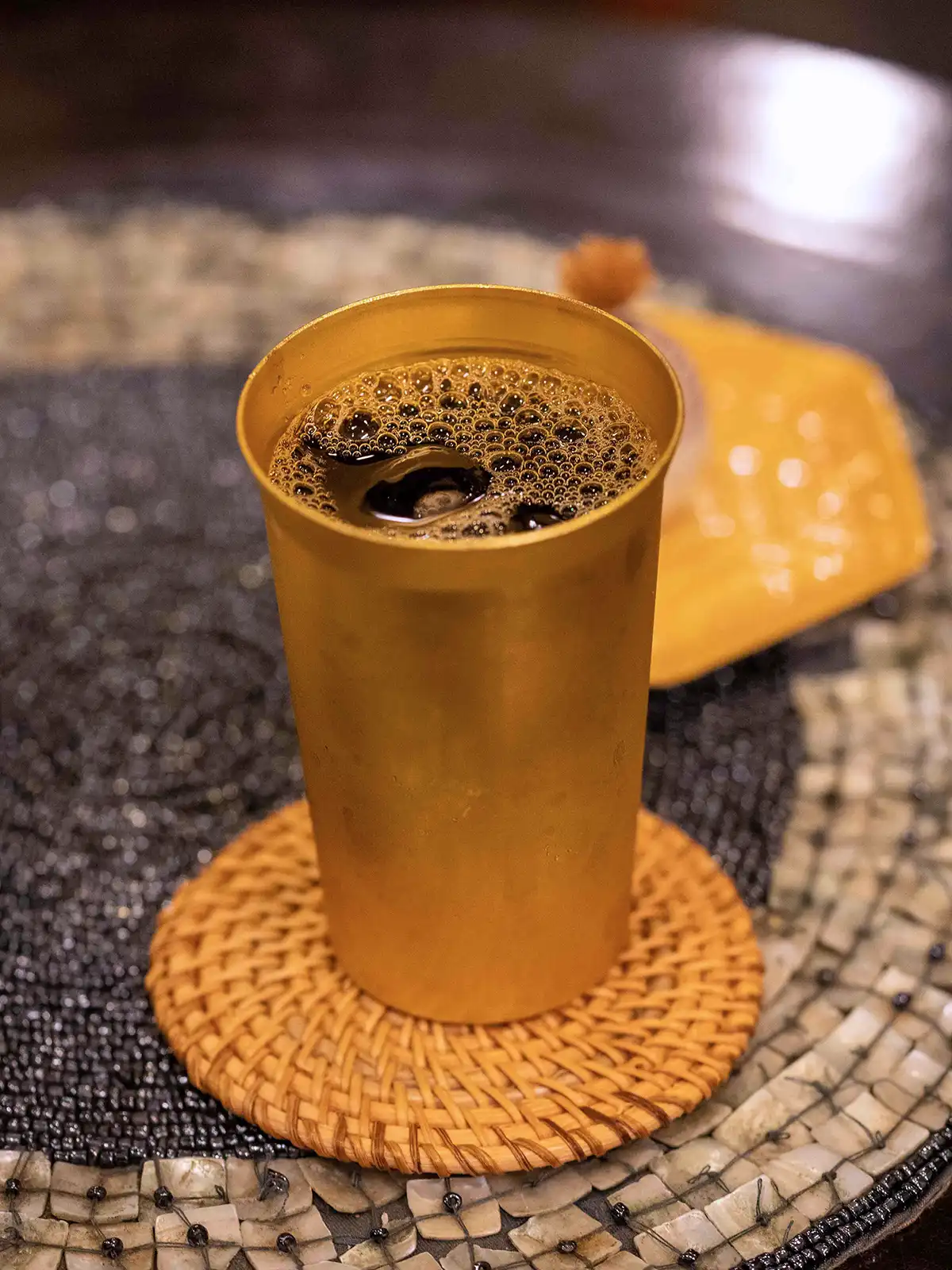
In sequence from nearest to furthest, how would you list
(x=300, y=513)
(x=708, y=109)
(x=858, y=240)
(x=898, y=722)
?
1. (x=300, y=513)
2. (x=898, y=722)
3. (x=858, y=240)
4. (x=708, y=109)

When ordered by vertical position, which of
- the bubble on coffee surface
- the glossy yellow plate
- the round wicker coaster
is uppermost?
the bubble on coffee surface

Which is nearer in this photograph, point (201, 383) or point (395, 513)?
point (395, 513)

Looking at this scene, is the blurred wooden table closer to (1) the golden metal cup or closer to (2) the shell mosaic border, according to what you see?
(2) the shell mosaic border

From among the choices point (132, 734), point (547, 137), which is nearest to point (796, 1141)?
point (132, 734)

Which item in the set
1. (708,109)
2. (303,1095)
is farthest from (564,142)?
(303,1095)

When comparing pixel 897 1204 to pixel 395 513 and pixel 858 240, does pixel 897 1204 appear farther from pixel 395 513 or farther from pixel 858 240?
pixel 858 240

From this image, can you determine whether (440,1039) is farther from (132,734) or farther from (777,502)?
(777,502)

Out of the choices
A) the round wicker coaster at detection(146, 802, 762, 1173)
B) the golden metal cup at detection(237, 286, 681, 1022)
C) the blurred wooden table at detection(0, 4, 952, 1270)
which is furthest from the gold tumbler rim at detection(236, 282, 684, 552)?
the blurred wooden table at detection(0, 4, 952, 1270)
